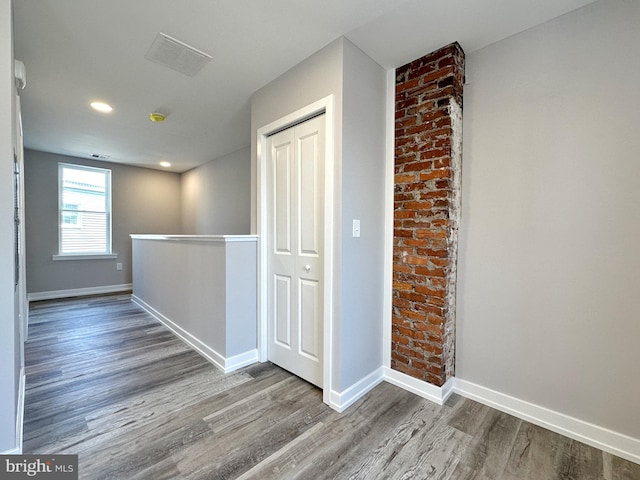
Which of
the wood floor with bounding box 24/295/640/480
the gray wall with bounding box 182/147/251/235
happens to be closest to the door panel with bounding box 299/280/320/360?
the wood floor with bounding box 24/295/640/480

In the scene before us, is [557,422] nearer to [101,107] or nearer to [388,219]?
[388,219]

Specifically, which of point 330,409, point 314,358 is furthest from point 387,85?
point 330,409

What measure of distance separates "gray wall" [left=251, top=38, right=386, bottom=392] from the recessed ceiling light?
6.34 feet

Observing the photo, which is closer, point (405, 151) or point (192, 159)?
point (405, 151)

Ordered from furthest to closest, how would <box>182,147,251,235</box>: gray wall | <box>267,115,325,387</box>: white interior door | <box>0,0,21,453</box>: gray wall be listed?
<box>182,147,251,235</box>: gray wall < <box>267,115,325,387</box>: white interior door < <box>0,0,21,453</box>: gray wall

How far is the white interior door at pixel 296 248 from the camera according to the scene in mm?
2031

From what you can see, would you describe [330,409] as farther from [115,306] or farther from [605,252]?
[115,306]

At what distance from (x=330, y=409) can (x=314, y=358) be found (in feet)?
1.19

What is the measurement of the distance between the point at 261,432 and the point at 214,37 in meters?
2.50

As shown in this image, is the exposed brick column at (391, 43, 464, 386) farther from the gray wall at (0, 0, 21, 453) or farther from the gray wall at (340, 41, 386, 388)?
the gray wall at (0, 0, 21, 453)

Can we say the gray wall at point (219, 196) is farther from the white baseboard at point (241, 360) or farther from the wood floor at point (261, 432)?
the wood floor at point (261, 432)

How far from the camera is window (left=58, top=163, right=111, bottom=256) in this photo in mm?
4789

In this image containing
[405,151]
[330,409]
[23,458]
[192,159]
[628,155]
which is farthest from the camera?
[192,159]

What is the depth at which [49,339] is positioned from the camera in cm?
294
